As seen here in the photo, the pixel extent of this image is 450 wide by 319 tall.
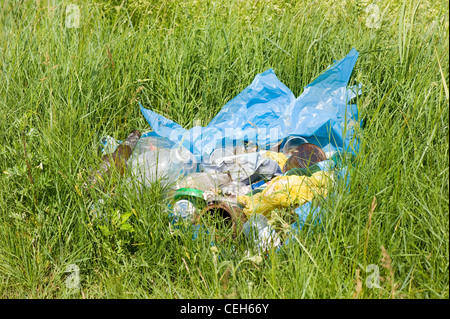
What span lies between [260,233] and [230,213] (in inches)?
7.0

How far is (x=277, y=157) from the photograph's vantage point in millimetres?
2781

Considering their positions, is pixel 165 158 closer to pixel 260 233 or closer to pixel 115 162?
pixel 115 162

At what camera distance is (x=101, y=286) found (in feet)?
6.84

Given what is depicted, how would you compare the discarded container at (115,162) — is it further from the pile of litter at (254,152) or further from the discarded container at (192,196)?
the discarded container at (192,196)

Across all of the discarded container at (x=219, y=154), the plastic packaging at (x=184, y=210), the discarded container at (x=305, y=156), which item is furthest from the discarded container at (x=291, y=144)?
the plastic packaging at (x=184, y=210)

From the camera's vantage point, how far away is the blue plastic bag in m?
2.83

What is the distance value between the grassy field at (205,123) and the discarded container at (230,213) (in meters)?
0.12

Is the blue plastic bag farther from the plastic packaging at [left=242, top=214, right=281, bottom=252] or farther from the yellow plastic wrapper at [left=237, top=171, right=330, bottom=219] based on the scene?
the plastic packaging at [left=242, top=214, right=281, bottom=252]

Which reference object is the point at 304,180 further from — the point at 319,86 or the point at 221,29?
the point at 221,29

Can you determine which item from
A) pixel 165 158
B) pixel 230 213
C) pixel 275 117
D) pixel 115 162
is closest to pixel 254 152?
pixel 275 117

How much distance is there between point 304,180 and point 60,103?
1.47 metres

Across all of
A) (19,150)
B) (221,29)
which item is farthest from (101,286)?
(221,29)

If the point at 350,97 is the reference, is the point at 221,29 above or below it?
above

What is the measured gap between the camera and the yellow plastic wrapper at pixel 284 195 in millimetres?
2260
